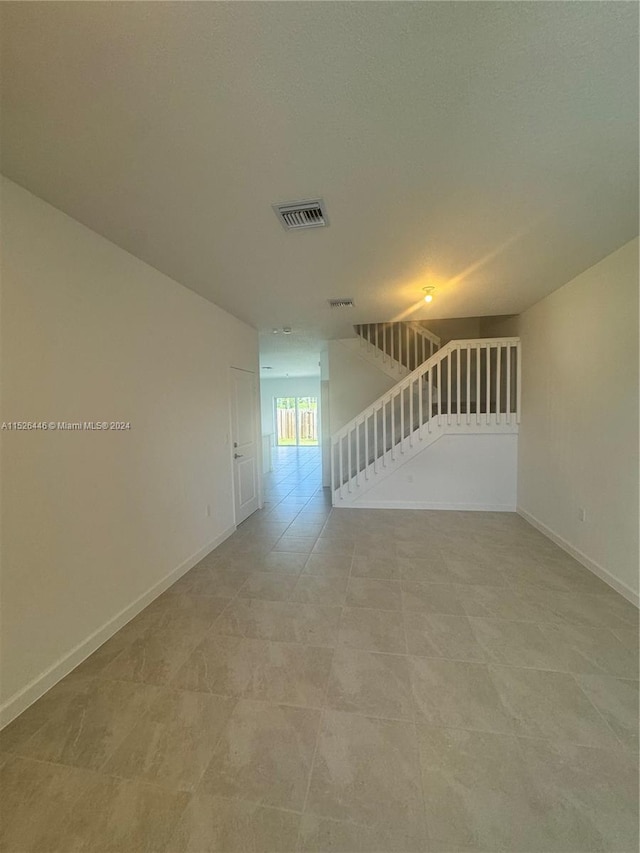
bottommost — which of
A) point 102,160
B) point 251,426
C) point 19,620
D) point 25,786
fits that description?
point 25,786

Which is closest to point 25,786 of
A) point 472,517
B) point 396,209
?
point 396,209

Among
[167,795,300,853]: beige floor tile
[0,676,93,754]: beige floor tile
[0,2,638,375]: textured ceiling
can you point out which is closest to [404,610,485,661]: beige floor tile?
[167,795,300,853]: beige floor tile

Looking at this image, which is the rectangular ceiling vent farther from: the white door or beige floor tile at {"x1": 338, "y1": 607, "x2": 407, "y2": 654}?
beige floor tile at {"x1": 338, "y1": 607, "x2": 407, "y2": 654}

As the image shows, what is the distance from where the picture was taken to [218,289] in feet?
10.6

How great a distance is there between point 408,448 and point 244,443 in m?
2.41

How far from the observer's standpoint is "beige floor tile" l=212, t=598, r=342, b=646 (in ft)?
7.19

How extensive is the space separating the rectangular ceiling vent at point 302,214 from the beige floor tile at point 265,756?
2.73 meters

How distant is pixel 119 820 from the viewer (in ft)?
3.98

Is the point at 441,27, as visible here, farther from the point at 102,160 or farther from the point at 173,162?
the point at 102,160

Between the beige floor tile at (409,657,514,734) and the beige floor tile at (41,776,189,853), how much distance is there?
113cm

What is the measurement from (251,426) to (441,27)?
425 centimetres

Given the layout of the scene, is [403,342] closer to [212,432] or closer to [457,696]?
[212,432]

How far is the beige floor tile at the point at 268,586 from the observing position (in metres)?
2.69

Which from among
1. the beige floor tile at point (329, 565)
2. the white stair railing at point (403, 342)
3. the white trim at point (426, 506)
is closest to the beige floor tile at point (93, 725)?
the beige floor tile at point (329, 565)
